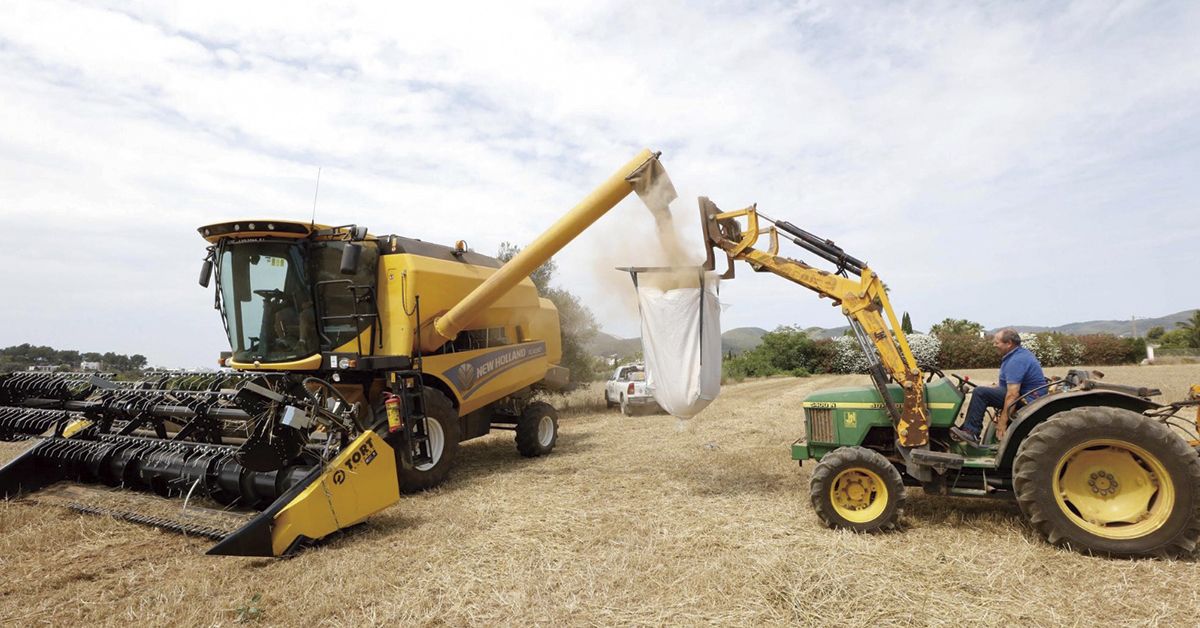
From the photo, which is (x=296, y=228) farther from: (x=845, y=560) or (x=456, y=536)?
(x=845, y=560)

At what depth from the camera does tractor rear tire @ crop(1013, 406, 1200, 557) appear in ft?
13.7

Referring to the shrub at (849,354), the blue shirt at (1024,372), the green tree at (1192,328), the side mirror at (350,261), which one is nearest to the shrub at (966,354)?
the shrub at (849,354)

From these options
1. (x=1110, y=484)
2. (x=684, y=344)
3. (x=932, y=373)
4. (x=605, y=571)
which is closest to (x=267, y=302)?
(x=684, y=344)

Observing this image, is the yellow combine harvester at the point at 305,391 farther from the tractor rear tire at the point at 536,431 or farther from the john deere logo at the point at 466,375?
the tractor rear tire at the point at 536,431

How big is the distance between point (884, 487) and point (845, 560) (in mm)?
944

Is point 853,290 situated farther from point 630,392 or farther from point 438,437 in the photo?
point 630,392

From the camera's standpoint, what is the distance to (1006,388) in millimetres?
5168

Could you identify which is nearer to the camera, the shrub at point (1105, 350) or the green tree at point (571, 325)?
the green tree at point (571, 325)

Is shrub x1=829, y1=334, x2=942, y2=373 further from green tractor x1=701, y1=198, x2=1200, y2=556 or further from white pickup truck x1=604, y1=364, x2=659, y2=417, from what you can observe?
green tractor x1=701, y1=198, x2=1200, y2=556

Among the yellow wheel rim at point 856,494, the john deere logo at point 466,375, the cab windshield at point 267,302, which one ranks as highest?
the cab windshield at point 267,302

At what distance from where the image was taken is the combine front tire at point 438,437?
6.89 m

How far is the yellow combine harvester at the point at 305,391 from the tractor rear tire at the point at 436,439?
2 centimetres

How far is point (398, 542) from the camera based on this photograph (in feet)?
16.5

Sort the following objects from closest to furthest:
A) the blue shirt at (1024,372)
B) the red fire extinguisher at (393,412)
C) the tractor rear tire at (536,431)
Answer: the blue shirt at (1024,372) → the red fire extinguisher at (393,412) → the tractor rear tire at (536,431)
